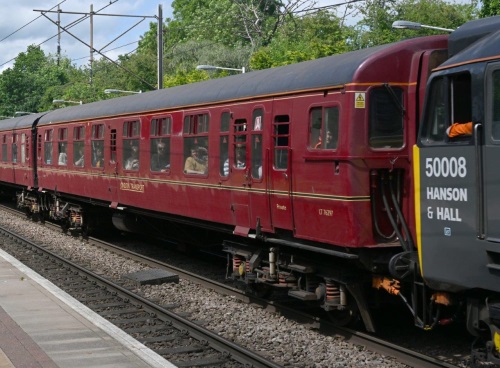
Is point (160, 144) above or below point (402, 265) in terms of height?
above

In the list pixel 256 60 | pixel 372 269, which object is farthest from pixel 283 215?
pixel 256 60

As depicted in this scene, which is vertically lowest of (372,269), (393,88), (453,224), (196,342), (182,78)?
(196,342)

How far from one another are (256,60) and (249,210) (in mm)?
29986

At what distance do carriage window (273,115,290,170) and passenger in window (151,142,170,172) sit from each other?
13.4 feet

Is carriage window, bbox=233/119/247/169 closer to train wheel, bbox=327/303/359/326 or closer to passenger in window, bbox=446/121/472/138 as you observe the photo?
train wheel, bbox=327/303/359/326

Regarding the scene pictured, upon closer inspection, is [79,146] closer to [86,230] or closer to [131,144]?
[86,230]

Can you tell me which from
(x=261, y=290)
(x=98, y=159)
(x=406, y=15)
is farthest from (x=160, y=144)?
(x=406, y=15)

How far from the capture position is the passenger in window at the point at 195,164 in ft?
41.7

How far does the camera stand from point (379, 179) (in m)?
8.86

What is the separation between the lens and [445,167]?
7195mm

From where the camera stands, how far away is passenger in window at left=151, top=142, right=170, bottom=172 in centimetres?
1420

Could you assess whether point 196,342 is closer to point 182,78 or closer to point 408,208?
point 408,208

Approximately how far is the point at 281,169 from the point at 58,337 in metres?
3.45

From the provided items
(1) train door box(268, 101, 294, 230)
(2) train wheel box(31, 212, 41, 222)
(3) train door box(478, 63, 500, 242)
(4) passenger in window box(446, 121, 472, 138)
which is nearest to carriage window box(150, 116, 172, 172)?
(1) train door box(268, 101, 294, 230)
